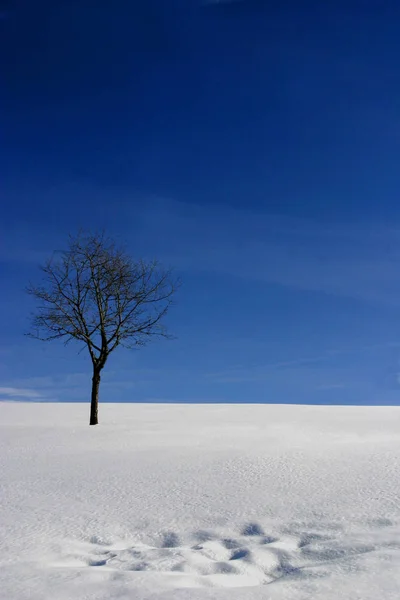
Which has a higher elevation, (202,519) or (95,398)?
(95,398)

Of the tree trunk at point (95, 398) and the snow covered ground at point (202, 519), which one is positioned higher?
the tree trunk at point (95, 398)

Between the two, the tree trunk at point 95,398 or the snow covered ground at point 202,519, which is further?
the tree trunk at point 95,398

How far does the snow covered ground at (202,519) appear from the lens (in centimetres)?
395

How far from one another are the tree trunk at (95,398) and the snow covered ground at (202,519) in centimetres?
368

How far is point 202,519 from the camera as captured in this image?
5.64 meters

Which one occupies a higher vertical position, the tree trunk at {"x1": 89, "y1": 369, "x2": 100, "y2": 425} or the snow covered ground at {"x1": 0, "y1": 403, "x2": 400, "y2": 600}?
the tree trunk at {"x1": 89, "y1": 369, "x2": 100, "y2": 425}

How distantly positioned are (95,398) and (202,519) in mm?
9864

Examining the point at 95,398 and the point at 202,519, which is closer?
the point at 202,519

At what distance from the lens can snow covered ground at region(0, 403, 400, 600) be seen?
395cm

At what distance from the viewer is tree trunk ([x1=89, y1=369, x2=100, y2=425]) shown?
14910 mm

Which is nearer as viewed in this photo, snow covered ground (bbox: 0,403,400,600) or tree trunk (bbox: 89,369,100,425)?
snow covered ground (bbox: 0,403,400,600)

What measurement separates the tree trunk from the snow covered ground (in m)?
3.68

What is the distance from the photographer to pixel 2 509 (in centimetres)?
627

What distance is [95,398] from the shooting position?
15062 mm
